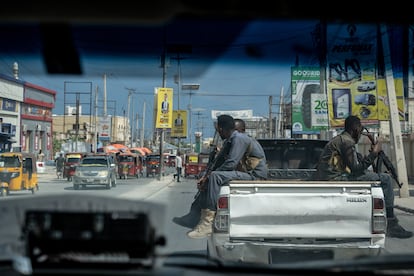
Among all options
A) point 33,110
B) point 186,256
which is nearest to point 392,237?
point 186,256

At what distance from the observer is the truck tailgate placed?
21.0 feet

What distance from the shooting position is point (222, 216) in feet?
21.3

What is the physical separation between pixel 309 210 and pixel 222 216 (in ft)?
2.96

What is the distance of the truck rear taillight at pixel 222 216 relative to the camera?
6.46 meters

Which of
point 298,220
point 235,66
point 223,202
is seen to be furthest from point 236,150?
point 235,66

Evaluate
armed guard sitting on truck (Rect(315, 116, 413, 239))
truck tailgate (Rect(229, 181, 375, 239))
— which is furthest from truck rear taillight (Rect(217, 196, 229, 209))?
armed guard sitting on truck (Rect(315, 116, 413, 239))

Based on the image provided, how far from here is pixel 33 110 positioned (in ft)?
126

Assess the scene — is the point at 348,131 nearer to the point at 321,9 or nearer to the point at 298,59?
the point at 298,59

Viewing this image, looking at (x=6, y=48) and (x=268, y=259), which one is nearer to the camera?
(x=6, y=48)

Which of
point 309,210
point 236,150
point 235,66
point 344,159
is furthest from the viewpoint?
point 344,159

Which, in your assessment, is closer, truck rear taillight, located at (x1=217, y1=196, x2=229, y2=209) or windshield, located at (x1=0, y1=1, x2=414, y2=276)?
windshield, located at (x1=0, y1=1, x2=414, y2=276)

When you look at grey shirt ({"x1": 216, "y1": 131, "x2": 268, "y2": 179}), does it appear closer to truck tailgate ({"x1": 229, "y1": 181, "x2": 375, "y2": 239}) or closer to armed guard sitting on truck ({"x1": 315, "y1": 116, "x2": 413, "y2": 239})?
armed guard sitting on truck ({"x1": 315, "y1": 116, "x2": 413, "y2": 239})

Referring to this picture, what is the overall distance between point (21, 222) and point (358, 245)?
12.8 ft

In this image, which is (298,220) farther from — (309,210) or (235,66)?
(235,66)
